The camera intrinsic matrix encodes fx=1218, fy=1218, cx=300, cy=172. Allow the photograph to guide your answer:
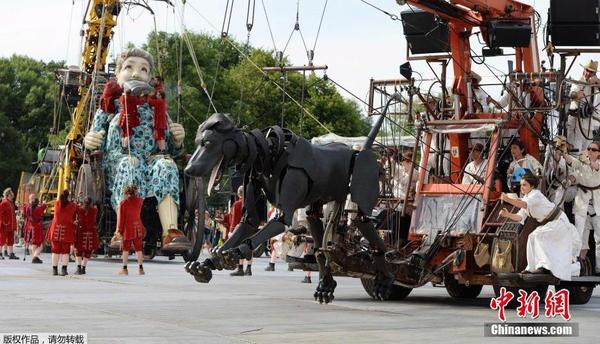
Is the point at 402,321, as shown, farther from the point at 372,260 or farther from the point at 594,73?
the point at 594,73

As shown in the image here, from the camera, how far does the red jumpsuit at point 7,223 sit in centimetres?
3100

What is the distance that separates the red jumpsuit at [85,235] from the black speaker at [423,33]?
27.9 feet

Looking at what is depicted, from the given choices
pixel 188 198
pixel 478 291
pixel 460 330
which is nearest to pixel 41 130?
pixel 188 198

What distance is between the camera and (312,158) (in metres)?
14.4

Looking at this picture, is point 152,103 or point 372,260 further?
point 152,103

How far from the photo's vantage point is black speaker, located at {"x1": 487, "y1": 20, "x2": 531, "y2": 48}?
16.3 m

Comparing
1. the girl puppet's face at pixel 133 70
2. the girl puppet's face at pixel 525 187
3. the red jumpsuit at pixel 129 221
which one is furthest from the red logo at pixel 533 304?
the girl puppet's face at pixel 133 70

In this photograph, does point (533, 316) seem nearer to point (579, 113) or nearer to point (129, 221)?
point (579, 113)

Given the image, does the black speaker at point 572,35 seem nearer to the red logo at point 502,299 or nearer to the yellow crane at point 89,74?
the red logo at point 502,299

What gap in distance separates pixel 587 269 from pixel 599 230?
57cm

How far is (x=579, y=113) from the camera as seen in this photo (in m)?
16.7

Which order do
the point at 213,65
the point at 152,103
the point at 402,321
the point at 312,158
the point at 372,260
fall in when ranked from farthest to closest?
1. the point at 213,65
2. the point at 152,103
3. the point at 372,260
4. the point at 312,158
5. the point at 402,321

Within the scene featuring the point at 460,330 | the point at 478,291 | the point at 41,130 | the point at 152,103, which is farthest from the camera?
the point at 41,130

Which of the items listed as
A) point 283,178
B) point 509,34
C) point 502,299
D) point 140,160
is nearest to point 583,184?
point 509,34
